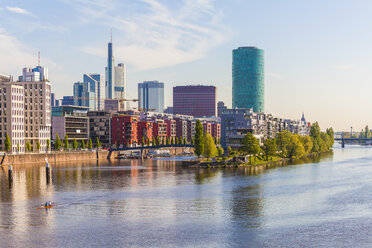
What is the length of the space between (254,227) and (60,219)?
29.5 m

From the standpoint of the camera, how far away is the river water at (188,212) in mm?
67688

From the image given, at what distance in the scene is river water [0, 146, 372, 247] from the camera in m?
67.7

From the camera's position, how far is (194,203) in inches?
3698

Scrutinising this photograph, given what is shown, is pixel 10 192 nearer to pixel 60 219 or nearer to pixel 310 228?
pixel 60 219

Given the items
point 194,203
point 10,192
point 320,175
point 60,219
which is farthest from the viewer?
point 320,175

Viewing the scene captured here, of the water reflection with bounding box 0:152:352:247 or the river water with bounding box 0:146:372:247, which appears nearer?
the river water with bounding box 0:146:372:247

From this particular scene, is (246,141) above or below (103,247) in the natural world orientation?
above

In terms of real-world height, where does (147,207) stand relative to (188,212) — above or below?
above

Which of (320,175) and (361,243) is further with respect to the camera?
(320,175)

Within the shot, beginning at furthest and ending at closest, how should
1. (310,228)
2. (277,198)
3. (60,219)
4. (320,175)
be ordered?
1. (320,175)
2. (277,198)
3. (60,219)
4. (310,228)

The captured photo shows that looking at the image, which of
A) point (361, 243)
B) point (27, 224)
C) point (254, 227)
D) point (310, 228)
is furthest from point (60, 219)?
point (361, 243)

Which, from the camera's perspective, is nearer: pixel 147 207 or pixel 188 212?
pixel 188 212

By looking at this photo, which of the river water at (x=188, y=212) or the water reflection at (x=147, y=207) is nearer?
the river water at (x=188, y=212)

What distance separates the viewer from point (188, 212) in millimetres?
85000
